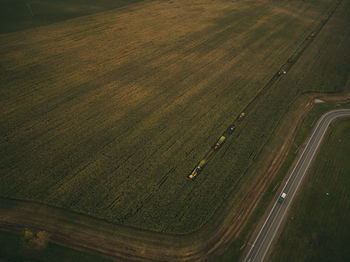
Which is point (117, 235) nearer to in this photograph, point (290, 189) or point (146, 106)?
point (146, 106)

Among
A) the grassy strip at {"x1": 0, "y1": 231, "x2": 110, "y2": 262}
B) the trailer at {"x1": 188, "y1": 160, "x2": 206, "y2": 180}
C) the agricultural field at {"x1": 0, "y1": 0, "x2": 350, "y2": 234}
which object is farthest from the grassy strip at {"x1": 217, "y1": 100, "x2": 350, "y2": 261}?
the grassy strip at {"x1": 0, "y1": 231, "x2": 110, "y2": 262}

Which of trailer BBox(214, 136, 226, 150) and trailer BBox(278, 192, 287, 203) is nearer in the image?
trailer BBox(278, 192, 287, 203)

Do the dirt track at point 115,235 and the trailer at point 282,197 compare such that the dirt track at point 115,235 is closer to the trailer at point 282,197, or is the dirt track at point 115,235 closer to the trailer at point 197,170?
the trailer at point 282,197

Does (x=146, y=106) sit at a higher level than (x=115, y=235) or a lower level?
higher

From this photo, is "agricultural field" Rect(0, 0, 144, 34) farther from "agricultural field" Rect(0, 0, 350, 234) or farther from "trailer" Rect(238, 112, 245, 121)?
"trailer" Rect(238, 112, 245, 121)

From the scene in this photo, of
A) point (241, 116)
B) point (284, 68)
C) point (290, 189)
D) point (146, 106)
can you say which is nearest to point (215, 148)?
point (241, 116)

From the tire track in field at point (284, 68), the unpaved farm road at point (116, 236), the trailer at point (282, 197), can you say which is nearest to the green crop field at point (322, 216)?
the trailer at point (282, 197)

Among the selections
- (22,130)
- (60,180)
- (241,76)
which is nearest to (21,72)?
(22,130)
